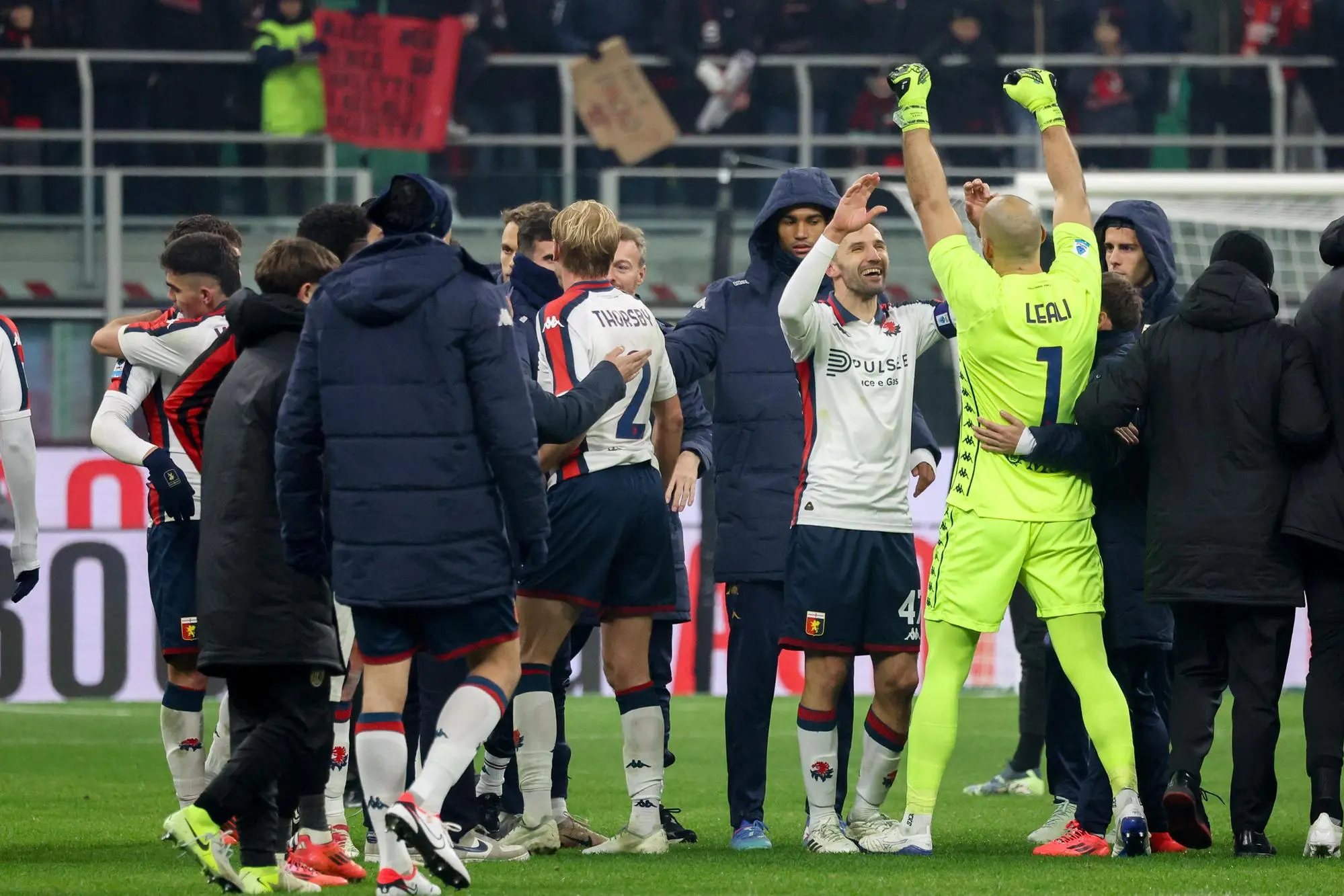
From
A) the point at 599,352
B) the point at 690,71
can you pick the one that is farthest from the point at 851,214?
the point at 690,71

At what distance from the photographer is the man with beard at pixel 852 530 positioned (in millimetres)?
6633

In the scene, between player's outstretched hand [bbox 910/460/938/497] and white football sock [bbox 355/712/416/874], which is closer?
white football sock [bbox 355/712/416/874]

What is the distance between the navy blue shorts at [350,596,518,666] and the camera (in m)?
5.55

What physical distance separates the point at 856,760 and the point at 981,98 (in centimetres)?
878

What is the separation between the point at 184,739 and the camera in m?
6.93

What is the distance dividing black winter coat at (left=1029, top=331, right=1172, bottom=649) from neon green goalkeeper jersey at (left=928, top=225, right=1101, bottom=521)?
0.11m

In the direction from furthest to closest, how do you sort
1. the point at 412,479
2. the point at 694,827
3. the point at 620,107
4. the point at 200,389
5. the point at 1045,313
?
the point at 620,107 → the point at 694,827 → the point at 1045,313 → the point at 200,389 → the point at 412,479

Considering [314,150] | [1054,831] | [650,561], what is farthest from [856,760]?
[314,150]

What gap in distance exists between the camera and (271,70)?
16688 millimetres

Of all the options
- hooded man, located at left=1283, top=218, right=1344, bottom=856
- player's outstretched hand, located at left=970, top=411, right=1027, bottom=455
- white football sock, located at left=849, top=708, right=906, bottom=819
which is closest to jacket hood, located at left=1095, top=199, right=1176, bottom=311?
hooded man, located at left=1283, top=218, right=1344, bottom=856

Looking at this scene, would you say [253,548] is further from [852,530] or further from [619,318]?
[852,530]

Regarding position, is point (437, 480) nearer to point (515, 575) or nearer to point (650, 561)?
point (515, 575)

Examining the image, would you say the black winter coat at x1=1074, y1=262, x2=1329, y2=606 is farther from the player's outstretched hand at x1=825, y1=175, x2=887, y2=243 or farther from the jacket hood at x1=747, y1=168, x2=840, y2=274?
the jacket hood at x1=747, y1=168, x2=840, y2=274

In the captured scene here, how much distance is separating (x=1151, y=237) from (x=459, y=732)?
342 cm
